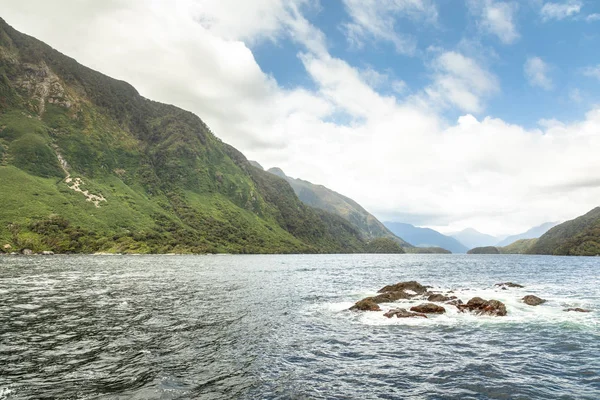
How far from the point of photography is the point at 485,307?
42250mm

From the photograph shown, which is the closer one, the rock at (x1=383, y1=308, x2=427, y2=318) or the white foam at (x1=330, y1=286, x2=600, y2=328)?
the white foam at (x1=330, y1=286, x2=600, y2=328)

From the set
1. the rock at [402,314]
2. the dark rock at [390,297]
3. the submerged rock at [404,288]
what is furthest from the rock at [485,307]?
the submerged rock at [404,288]

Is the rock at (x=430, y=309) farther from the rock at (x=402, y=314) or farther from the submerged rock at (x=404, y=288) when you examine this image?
the submerged rock at (x=404, y=288)

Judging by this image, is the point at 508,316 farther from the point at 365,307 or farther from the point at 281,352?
the point at 281,352

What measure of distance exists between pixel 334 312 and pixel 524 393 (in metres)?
25.9

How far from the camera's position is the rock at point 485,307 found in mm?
40547

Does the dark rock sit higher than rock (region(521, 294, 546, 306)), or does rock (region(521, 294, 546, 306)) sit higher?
rock (region(521, 294, 546, 306))

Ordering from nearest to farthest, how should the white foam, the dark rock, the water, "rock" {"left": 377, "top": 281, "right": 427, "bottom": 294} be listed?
1. the water
2. the white foam
3. the dark rock
4. "rock" {"left": 377, "top": 281, "right": 427, "bottom": 294}

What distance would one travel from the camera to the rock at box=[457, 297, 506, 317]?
40547mm

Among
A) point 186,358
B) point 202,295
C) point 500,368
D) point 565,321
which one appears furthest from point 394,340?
point 202,295

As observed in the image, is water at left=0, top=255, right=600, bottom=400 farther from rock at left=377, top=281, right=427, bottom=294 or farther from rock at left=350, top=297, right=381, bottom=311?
rock at left=377, top=281, right=427, bottom=294

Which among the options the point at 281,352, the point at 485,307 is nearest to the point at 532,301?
the point at 485,307

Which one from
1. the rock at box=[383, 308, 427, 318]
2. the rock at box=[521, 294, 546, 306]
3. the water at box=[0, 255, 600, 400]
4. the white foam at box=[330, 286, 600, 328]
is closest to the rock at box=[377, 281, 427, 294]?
the white foam at box=[330, 286, 600, 328]

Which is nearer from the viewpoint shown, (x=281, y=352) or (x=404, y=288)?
(x=281, y=352)
